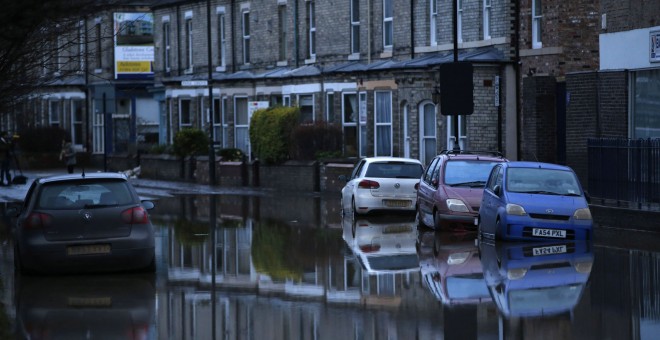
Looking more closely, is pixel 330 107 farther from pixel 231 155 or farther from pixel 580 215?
pixel 580 215

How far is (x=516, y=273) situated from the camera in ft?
59.0

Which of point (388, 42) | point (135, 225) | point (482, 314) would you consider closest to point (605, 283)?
point (482, 314)

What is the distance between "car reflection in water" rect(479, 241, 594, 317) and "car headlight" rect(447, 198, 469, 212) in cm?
236

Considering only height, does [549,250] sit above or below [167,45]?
below

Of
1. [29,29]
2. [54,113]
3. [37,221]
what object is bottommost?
[37,221]

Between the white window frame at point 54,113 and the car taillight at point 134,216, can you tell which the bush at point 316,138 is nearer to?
the car taillight at point 134,216

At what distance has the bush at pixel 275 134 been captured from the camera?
47944 mm

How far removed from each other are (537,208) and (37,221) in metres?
8.05

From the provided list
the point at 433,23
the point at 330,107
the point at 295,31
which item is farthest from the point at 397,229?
the point at 295,31

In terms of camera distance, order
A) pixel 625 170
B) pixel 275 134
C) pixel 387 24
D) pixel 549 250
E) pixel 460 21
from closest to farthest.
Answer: pixel 549 250
pixel 625 170
pixel 460 21
pixel 387 24
pixel 275 134

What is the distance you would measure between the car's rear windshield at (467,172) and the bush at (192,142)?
3061cm

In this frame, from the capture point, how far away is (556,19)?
37250mm

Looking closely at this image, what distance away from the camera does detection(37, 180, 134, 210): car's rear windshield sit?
18984 mm

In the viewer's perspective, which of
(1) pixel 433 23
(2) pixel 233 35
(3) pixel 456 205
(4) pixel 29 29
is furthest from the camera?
(2) pixel 233 35
